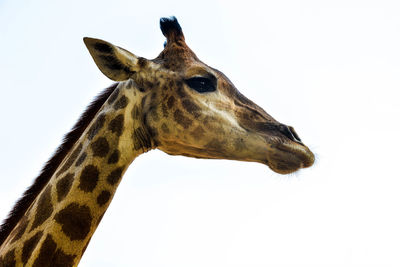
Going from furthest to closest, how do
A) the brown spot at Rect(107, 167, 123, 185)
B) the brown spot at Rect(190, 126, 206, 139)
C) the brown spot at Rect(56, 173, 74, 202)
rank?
1. the brown spot at Rect(190, 126, 206, 139)
2. the brown spot at Rect(107, 167, 123, 185)
3. the brown spot at Rect(56, 173, 74, 202)

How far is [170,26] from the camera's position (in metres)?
4.23

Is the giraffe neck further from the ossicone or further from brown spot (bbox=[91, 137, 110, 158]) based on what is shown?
the ossicone

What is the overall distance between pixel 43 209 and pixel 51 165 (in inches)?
24.6

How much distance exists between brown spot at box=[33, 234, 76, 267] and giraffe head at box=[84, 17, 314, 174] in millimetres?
1161

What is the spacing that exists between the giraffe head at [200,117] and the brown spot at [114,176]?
1.43 ft

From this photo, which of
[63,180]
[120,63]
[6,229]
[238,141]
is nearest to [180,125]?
[238,141]

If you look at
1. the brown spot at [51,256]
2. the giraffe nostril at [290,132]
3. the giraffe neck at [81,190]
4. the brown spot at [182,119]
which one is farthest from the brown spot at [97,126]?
the giraffe nostril at [290,132]

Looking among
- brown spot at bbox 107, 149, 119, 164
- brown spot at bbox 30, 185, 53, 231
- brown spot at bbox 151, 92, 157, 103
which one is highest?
brown spot at bbox 151, 92, 157, 103

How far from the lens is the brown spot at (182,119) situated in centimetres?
326

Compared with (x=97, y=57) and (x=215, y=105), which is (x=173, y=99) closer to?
(x=215, y=105)

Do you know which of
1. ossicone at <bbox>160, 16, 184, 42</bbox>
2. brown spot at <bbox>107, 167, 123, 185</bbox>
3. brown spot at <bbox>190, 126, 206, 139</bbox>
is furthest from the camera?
ossicone at <bbox>160, 16, 184, 42</bbox>

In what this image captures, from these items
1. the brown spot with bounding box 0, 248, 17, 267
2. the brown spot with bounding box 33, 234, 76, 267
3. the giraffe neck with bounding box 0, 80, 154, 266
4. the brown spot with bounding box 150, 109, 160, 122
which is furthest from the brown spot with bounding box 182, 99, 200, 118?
the brown spot with bounding box 0, 248, 17, 267

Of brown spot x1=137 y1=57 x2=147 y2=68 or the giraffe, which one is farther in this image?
brown spot x1=137 y1=57 x2=147 y2=68

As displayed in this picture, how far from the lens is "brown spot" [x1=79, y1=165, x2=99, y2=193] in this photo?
2.94m
